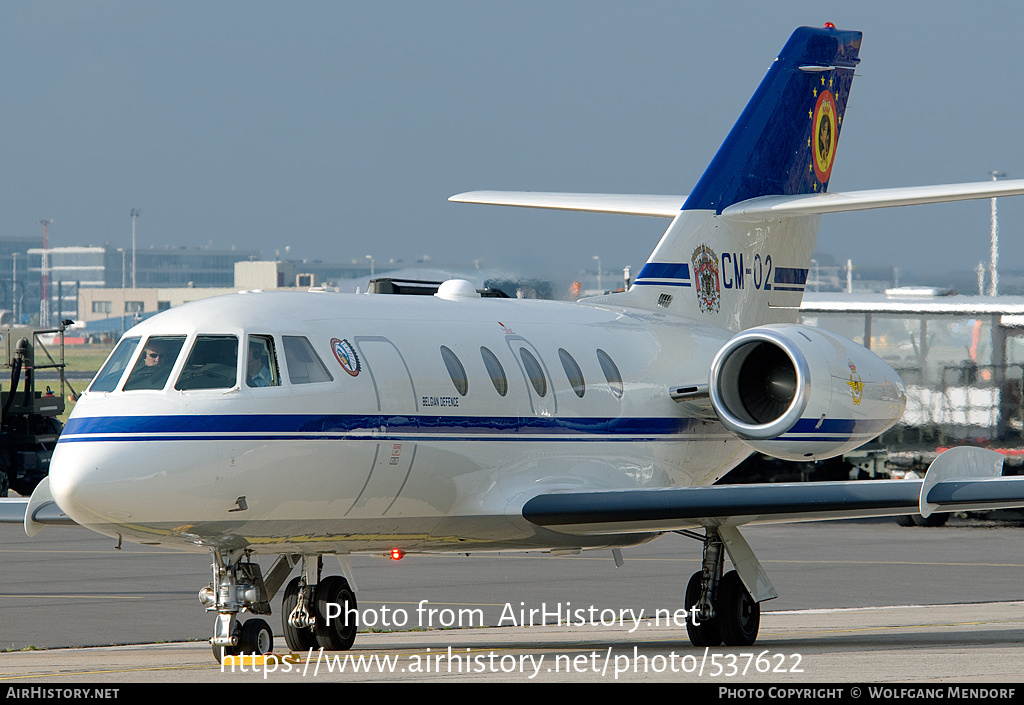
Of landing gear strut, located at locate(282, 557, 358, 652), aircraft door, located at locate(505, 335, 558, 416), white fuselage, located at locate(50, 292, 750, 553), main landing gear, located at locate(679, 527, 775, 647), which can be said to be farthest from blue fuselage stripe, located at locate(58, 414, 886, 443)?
landing gear strut, located at locate(282, 557, 358, 652)

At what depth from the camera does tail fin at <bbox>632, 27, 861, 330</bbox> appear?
1656 centimetres

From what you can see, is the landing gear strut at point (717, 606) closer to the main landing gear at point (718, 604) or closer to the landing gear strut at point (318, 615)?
the main landing gear at point (718, 604)

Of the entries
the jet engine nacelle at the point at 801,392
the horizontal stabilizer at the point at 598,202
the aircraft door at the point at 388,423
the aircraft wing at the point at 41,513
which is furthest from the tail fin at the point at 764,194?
the aircraft wing at the point at 41,513

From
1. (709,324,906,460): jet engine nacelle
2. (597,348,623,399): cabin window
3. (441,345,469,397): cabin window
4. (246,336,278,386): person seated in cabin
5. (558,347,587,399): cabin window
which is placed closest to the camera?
(246,336,278,386): person seated in cabin

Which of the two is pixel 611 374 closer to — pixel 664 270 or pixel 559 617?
pixel 664 270

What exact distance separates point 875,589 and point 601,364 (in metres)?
7.18

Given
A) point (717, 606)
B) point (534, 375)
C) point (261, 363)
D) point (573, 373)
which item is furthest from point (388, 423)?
point (717, 606)

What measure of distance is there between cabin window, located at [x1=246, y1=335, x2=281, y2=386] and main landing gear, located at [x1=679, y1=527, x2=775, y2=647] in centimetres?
465

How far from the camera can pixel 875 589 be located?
787 inches

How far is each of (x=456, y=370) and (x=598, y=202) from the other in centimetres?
527

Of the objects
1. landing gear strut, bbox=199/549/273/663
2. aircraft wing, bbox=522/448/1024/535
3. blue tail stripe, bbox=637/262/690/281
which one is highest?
blue tail stripe, bbox=637/262/690/281

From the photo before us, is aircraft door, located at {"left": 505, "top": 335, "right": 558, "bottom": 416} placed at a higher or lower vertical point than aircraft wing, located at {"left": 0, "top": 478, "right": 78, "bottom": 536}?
higher

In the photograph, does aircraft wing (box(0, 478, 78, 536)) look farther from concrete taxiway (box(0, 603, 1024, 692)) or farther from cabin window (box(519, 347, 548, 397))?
cabin window (box(519, 347, 548, 397))

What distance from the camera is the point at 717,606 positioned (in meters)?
14.0
